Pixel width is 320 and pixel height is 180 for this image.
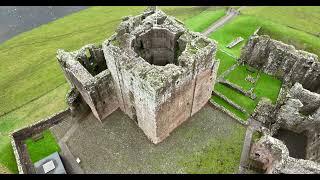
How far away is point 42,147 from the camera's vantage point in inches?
1254

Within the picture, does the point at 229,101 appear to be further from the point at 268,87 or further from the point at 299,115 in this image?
the point at 299,115

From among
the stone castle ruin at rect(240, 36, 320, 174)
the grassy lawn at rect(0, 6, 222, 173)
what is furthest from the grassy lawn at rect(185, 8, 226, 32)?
the stone castle ruin at rect(240, 36, 320, 174)

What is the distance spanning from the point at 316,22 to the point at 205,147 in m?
32.3

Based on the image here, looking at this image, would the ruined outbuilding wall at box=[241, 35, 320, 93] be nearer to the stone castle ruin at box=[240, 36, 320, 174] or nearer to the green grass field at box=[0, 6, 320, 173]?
the stone castle ruin at box=[240, 36, 320, 174]

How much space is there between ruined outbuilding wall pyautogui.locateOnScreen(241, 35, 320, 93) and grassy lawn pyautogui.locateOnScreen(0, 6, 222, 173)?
57.0 ft

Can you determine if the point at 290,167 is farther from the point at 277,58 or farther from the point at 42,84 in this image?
the point at 42,84

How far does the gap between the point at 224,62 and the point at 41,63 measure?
86.5ft

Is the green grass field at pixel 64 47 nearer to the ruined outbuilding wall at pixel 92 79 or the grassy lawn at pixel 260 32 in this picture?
the grassy lawn at pixel 260 32

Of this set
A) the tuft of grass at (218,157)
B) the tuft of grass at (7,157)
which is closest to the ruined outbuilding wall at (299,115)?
the tuft of grass at (218,157)

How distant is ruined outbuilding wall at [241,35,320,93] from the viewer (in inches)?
1366

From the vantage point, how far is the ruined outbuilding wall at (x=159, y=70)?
25516mm

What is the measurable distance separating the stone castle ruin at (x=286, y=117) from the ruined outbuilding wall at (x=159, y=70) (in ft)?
23.9

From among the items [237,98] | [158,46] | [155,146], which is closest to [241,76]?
[237,98]
